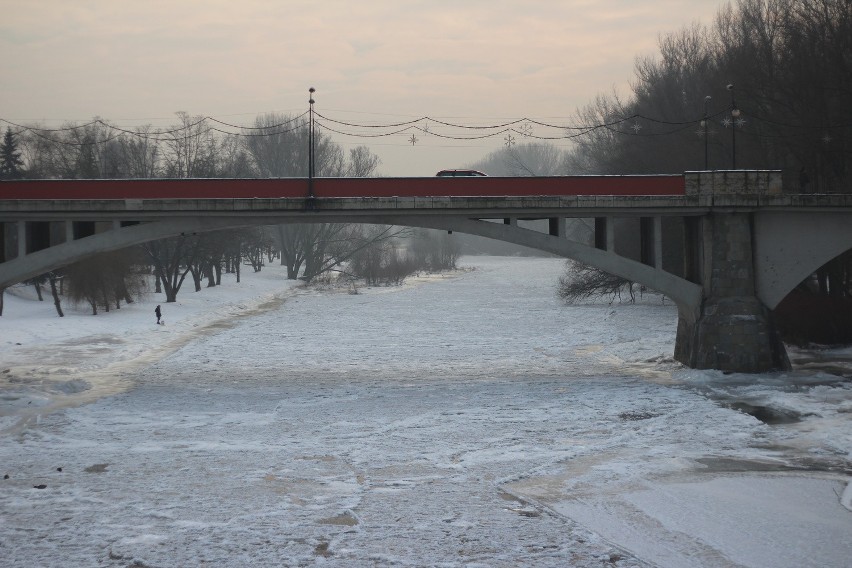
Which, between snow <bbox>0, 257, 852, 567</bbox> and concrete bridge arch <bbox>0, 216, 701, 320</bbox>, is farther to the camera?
concrete bridge arch <bbox>0, 216, 701, 320</bbox>

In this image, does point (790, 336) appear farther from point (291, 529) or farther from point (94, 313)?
point (94, 313)

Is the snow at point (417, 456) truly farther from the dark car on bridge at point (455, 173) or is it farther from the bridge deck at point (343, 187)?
the dark car on bridge at point (455, 173)

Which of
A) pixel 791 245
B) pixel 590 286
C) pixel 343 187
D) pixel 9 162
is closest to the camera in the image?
pixel 791 245

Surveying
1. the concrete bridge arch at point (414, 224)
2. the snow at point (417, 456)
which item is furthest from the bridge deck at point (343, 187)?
the snow at point (417, 456)

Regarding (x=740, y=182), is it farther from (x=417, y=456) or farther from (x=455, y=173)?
(x=417, y=456)

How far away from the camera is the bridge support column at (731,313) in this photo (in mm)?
27609

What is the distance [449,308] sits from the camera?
52.6 meters

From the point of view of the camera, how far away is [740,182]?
27.9 m

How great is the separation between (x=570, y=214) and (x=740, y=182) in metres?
5.00

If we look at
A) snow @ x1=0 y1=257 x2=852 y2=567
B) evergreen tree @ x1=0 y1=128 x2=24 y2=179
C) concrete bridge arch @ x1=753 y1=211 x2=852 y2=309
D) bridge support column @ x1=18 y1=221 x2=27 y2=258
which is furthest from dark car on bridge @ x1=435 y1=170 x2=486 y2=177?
evergreen tree @ x1=0 y1=128 x2=24 y2=179

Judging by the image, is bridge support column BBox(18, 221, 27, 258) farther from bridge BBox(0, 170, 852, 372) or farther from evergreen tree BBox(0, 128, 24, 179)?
evergreen tree BBox(0, 128, 24, 179)

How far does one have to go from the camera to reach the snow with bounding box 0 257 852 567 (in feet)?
43.6

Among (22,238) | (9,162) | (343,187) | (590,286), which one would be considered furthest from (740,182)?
(9,162)

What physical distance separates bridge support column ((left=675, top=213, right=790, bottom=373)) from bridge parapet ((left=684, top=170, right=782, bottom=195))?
0.78m
